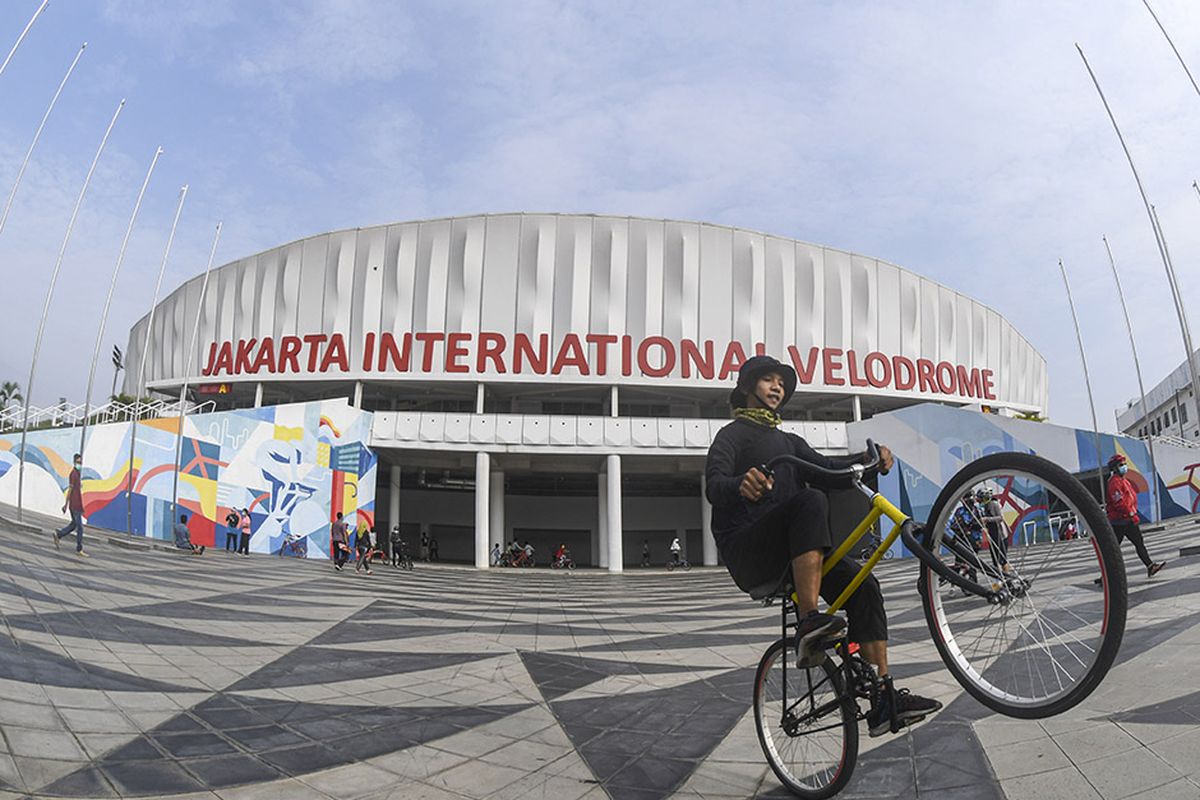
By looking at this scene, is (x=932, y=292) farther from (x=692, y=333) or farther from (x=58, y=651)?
(x=58, y=651)

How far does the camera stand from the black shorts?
2314 millimetres

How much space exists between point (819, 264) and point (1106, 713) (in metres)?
34.3

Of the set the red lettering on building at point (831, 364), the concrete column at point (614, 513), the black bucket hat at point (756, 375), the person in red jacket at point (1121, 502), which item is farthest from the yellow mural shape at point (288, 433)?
the red lettering on building at point (831, 364)

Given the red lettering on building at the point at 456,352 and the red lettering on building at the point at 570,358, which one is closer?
the red lettering on building at the point at 456,352

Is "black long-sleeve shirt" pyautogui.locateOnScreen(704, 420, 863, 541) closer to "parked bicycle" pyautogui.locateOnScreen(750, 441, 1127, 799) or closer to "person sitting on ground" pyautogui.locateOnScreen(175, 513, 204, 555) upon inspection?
"parked bicycle" pyautogui.locateOnScreen(750, 441, 1127, 799)

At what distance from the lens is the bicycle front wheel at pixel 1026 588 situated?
1.82 m

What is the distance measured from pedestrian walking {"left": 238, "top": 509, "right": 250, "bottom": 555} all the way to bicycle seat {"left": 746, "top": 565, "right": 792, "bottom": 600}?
69.1ft

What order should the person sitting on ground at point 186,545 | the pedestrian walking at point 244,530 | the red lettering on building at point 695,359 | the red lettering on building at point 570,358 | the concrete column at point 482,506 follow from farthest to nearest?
the red lettering on building at point 695,359
the red lettering on building at point 570,358
the concrete column at point 482,506
the pedestrian walking at point 244,530
the person sitting on ground at point 186,545

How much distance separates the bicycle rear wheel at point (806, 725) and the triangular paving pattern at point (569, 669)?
4.70ft

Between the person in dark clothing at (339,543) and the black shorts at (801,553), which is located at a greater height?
the black shorts at (801,553)

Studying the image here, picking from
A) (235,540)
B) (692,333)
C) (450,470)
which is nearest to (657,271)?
Result: (692,333)

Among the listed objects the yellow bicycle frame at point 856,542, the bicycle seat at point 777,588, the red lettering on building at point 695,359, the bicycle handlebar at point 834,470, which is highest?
the red lettering on building at point 695,359

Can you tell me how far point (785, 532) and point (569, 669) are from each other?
8.78 feet

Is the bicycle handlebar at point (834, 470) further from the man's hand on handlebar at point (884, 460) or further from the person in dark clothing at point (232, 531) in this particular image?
the person in dark clothing at point (232, 531)
